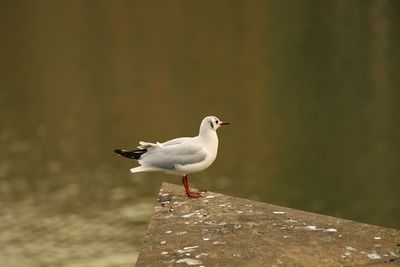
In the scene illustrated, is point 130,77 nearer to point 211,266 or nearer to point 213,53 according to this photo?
point 213,53

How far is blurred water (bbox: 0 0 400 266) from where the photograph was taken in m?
33.0

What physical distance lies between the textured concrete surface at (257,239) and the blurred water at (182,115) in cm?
2335

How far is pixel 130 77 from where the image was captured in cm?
6606

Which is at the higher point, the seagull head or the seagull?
the seagull head

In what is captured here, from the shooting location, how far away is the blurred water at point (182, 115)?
33.0 metres

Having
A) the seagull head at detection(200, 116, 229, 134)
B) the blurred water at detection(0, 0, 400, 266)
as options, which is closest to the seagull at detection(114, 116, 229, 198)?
the seagull head at detection(200, 116, 229, 134)

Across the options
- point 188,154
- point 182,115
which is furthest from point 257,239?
point 182,115

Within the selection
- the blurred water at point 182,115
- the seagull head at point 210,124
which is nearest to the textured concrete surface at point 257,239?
the seagull head at point 210,124

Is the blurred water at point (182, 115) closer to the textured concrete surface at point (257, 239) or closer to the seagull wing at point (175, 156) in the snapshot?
the seagull wing at point (175, 156)

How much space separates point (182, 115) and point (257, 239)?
45.0 meters

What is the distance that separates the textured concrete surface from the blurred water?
23.4m

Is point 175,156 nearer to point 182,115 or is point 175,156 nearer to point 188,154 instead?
point 188,154

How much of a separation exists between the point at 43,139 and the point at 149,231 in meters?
41.1

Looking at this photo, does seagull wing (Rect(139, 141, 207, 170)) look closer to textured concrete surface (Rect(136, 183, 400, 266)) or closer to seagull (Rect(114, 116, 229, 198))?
seagull (Rect(114, 116, 229, 198))
